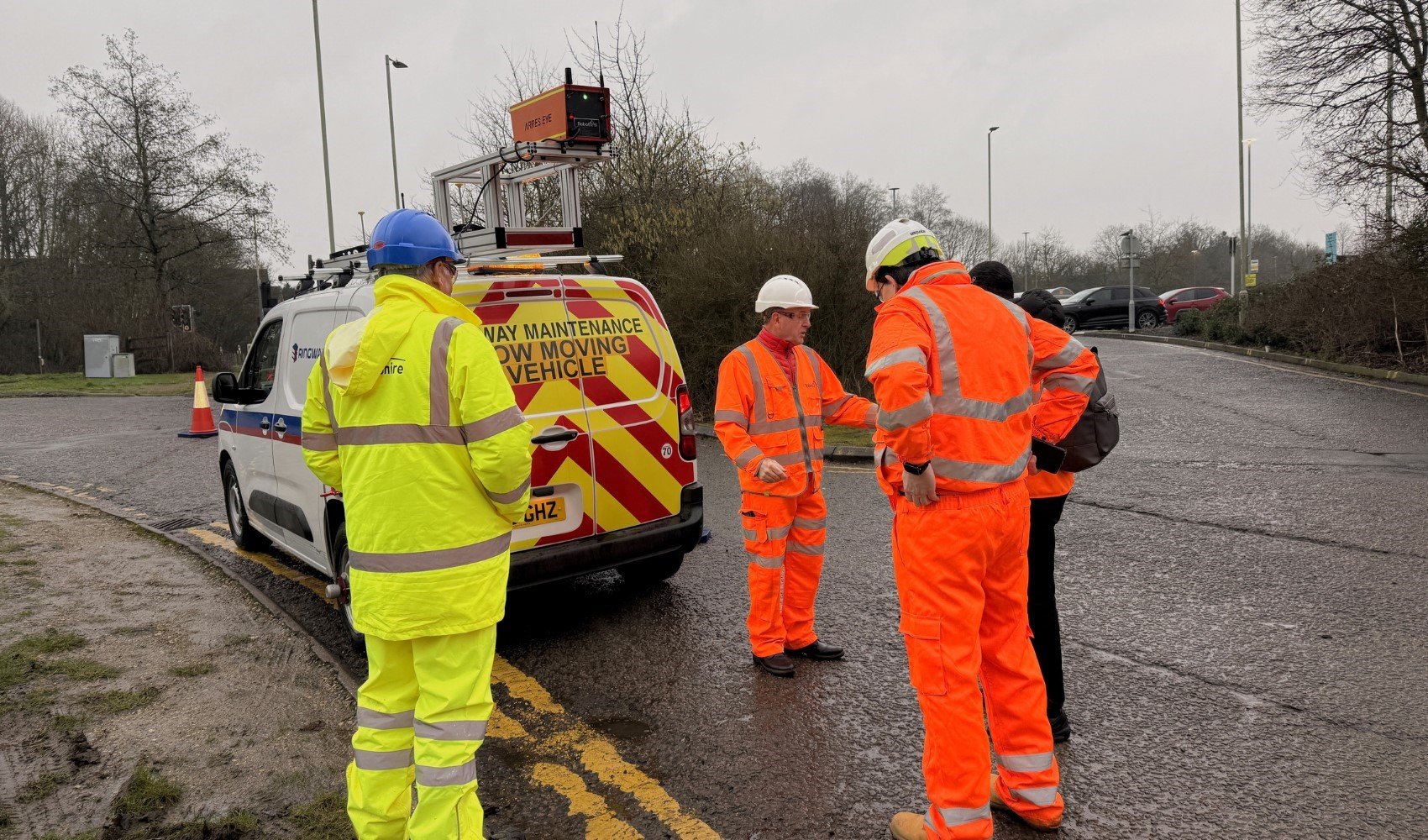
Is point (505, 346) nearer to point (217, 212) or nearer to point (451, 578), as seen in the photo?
point (451, 578)

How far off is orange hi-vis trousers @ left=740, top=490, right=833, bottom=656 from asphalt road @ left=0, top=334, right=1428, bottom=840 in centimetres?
19

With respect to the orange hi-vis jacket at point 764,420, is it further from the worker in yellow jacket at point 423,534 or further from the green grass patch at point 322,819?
the green grass patch at point 322,819

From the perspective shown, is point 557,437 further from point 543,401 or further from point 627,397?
point 627,397

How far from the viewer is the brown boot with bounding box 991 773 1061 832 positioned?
9.67 feet

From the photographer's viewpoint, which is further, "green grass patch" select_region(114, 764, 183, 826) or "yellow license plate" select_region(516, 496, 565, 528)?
"yellow license plate" select_region(516, 496, 565, 528)

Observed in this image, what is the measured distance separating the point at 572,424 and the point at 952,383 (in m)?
2.43

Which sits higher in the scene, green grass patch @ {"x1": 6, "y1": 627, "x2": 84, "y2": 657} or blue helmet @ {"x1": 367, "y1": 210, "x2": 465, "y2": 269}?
blue helmet @ {"x1": 367, "y1": 210, "x2": 465, "y2": 269}

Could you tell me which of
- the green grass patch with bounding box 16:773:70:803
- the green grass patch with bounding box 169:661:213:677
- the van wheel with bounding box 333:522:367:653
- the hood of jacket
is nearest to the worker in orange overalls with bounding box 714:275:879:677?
the hood of jacket

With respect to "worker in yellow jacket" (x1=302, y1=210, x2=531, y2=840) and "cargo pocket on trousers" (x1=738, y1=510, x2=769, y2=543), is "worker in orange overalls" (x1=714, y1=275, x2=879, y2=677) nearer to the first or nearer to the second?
"cargo pocket on trousers" (x1=738, y1=510, x2=769, y2=543)

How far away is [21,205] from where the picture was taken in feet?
131

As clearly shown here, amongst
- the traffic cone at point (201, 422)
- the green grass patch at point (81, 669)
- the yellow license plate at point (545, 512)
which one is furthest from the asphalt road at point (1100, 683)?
the traffic cone at point (201, 422)

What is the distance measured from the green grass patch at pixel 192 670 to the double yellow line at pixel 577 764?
1.40 m

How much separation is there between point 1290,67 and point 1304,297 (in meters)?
4.97

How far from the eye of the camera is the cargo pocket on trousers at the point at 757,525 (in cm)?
436
